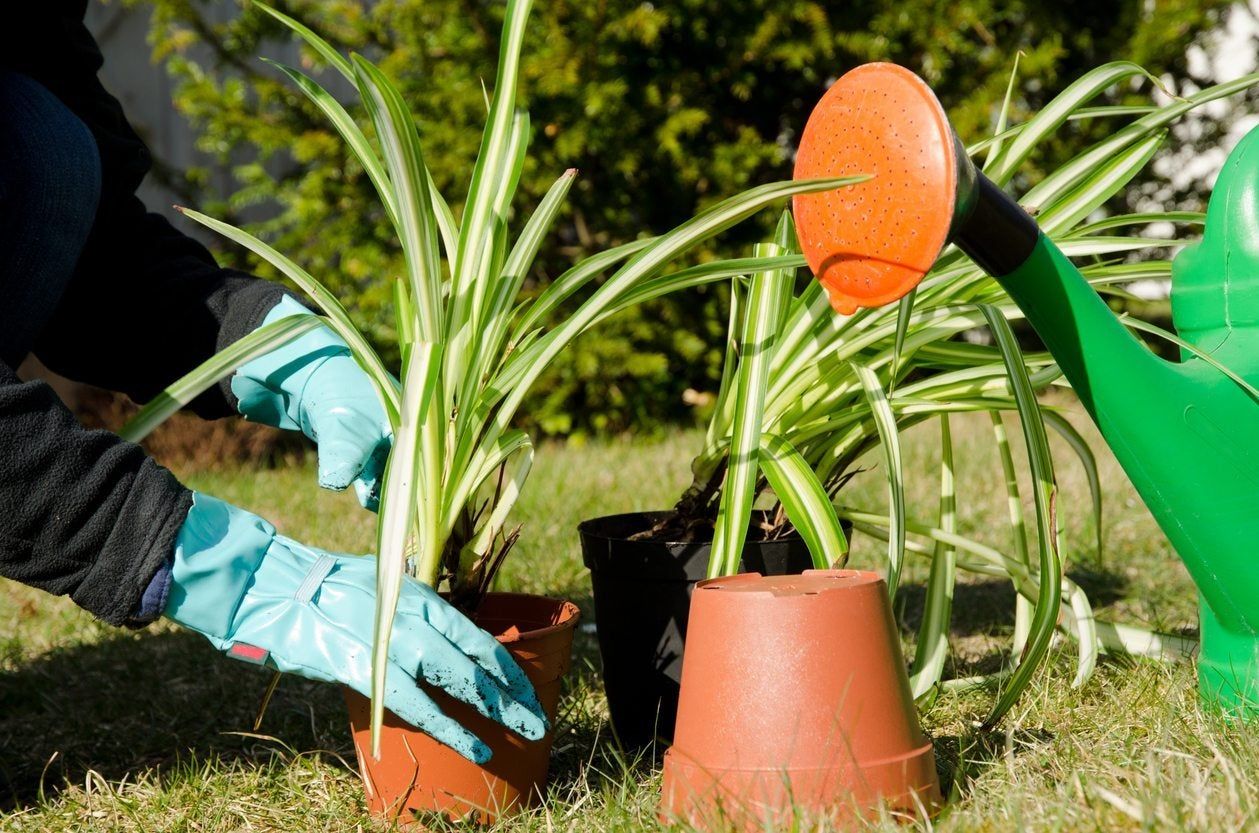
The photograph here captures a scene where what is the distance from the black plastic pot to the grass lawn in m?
0.06

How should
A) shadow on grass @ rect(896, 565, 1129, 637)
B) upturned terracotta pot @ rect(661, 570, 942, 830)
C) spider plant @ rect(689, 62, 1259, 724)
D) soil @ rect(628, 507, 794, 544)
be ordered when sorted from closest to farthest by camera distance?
upturned terracotta pot @ rect(661, 570, 942, 830)
spider plant @ rect(689, 62, 1259, 724)
soil @ rect(628, 507, 794, 544)
shadow on grass @ rect(896, 565, 1129, 637)

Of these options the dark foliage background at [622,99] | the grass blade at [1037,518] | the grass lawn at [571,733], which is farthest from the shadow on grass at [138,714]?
the dark foliage background at [622,99]

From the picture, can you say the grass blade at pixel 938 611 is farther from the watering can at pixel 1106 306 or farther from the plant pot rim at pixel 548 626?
the plant pot rim at pixel 548 626

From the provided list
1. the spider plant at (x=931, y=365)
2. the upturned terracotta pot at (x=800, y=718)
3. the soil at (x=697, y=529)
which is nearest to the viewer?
the upturned terracotta pot at (x=800, y=718)

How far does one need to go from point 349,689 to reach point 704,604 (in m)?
0.40

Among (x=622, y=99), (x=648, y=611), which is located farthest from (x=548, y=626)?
(x=622, y=99)

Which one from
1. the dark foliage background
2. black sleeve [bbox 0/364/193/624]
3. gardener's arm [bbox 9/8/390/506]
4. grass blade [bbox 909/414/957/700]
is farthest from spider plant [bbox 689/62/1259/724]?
the dark foliage background

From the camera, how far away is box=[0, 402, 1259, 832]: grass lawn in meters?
1.01

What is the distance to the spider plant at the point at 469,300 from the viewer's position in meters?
1.13

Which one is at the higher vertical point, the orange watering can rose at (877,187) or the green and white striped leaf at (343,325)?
the orange watering can rose at (877,187)

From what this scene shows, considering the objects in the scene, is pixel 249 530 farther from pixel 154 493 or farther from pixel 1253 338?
pixel 1253 338

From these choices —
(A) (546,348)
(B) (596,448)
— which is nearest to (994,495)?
(B) (596,448)

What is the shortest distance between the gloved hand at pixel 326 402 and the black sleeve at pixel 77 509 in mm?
220

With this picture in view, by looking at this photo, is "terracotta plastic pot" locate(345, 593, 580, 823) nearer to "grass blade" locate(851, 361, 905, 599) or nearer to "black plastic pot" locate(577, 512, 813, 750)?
"black plastic pot" locate(577, 512, 813, 750)
